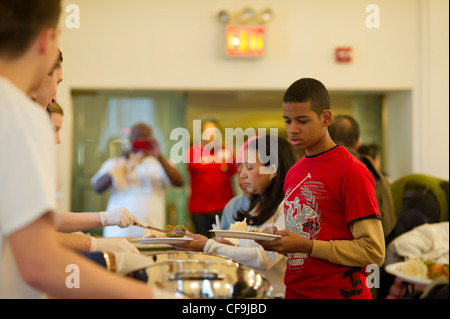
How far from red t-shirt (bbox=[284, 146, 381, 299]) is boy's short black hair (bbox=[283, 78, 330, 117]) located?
4.9 inches

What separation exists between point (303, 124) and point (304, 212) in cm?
24

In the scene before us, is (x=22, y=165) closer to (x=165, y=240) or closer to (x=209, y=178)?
(x=165, y=240)

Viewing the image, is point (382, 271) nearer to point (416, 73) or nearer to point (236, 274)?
point (416, 73)

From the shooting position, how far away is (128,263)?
1190 mm

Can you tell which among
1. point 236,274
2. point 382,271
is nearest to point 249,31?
point 382,271

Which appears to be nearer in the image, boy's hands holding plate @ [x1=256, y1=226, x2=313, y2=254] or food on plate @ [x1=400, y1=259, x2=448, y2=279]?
boy's hands holding plate @ [x1=256, y1=226, x2=313, y2=254]

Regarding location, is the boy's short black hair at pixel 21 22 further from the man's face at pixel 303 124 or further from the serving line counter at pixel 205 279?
the man's face at pixel 303 124

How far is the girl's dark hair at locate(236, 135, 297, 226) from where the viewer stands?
1843 millimetres

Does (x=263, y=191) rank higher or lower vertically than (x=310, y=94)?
lower

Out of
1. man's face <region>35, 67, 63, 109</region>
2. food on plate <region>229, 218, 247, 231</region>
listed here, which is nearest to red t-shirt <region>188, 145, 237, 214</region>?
food on plate <region>229, 218, 247, 231</region>

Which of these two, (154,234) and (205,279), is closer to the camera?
(205,279)

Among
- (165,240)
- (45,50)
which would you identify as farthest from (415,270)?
(45,50)

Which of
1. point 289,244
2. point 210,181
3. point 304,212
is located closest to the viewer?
point 289,244

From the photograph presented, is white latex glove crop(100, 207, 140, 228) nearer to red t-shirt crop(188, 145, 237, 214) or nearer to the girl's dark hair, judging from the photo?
the girl's dark hair
